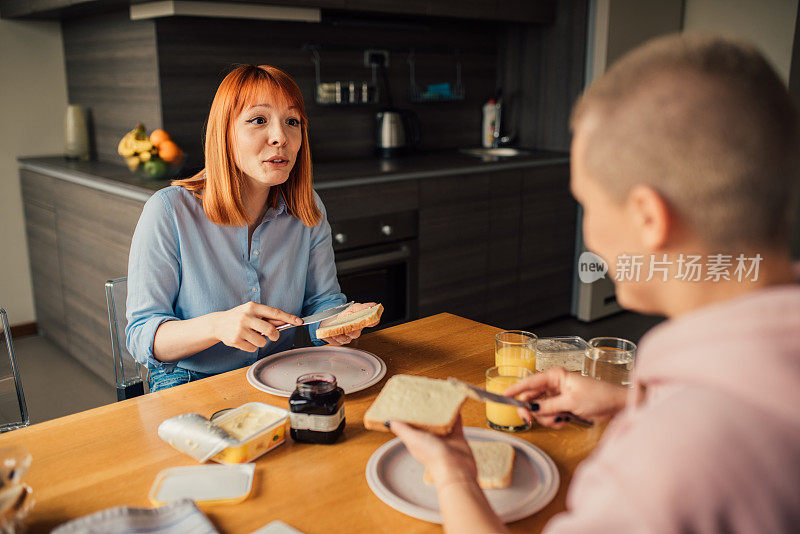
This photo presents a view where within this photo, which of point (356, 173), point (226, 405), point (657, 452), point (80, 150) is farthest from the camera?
point (80, 150)

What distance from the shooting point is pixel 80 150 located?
335 centimetres

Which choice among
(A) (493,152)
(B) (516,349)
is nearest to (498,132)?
(A) (493,152)

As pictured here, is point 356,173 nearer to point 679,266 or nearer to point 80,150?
point 80,150

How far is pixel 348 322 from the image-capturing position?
58.0 inches

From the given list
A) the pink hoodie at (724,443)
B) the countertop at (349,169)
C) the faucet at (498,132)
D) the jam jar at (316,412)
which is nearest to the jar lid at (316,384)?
the jam jar at (316,412)

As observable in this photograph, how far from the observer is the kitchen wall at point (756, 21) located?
3.82m

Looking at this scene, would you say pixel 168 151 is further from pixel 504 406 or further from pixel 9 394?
pixel 504 406

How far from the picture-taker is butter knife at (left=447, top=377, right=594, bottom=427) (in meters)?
0.97

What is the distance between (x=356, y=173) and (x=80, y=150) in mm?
1463

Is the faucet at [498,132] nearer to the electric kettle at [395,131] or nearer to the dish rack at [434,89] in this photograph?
the dish rack at [434,89]

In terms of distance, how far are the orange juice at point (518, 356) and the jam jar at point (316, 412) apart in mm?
370

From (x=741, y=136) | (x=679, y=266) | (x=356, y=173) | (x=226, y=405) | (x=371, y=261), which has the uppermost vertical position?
(x=741, y=136)

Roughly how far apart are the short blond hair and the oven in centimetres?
220

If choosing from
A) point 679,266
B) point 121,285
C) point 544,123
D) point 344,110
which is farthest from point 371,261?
point 679,266
